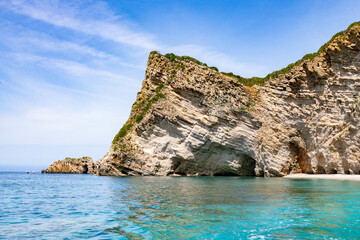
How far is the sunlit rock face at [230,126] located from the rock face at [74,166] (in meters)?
44.1

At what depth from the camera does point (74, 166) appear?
9519 centimetres

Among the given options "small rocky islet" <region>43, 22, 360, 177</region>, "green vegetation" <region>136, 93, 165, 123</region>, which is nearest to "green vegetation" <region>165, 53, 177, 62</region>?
"small rocky islet" <region>43, 22, 360, 177</region>

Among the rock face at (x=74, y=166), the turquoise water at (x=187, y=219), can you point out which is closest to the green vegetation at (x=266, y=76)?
the turquoise water at (x=187, y=219)

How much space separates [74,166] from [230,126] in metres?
63.5

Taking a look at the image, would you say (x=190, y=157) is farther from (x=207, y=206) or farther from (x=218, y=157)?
(x=207, y=206)

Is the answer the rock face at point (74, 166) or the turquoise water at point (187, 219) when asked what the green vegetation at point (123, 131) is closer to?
the turquoise water at point (187, 219)

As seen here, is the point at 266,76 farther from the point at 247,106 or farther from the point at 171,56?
the point at 171,56

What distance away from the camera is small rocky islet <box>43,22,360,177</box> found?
47.0 m

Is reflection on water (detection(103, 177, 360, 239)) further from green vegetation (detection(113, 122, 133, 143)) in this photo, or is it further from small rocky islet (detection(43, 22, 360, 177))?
green vegetation (detection(113, 122, 133, 143))

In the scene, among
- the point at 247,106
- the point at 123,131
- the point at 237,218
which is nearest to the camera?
the point at 237,218

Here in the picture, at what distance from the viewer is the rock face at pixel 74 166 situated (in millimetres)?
92938

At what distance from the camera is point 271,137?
48125mm

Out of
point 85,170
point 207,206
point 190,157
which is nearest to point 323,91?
point 190,157

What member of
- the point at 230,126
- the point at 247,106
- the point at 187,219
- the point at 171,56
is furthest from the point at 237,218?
the point at 171,56
